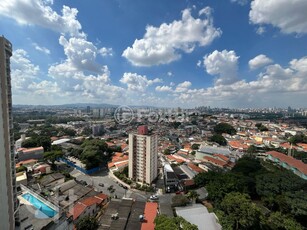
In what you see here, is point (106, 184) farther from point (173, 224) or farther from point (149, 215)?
point (173, 224)

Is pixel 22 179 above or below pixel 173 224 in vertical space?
below

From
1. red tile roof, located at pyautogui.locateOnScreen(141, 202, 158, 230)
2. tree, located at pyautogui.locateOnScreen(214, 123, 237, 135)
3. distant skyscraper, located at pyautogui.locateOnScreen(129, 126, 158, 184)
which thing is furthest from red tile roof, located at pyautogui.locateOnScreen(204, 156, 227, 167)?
tree, located at pyautogui.locateOnScreen(214, 123, 237, 135)

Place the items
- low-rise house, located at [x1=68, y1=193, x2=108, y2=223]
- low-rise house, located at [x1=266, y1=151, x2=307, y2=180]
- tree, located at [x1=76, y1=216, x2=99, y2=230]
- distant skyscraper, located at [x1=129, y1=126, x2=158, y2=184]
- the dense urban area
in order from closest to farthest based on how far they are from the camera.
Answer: the dense urban area, tree, located at [x1=76, y1=216, x2=99, y2=230], low-rise house, located at [x1=68, y1=193, x2=108, y2=223], distant skyscraper, located at [x1=129, y1=126, x2=158, y2=184], low-rise house, located at [x1=266, y1=151, x2=307, y2=180]

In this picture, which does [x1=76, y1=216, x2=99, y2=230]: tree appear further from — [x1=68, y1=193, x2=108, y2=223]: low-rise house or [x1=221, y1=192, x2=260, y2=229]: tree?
[x1=221, y1=192, x2=260, y2=229]: tree

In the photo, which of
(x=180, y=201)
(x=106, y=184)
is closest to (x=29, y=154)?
(x=106, y=184)

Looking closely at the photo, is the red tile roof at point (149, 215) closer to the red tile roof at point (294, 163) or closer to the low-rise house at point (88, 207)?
the low-rise house at point (88, 207)
